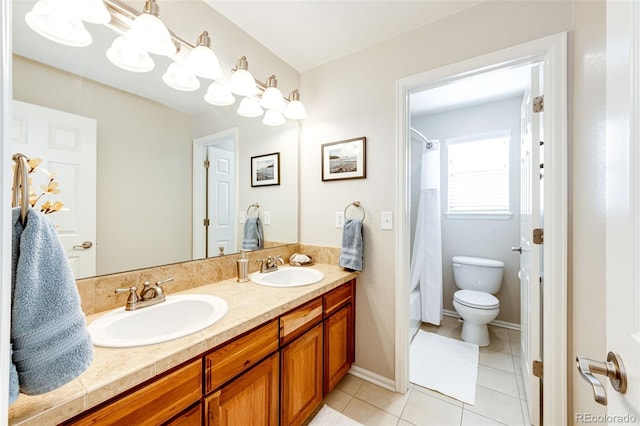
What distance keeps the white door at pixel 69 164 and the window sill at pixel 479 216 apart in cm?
312

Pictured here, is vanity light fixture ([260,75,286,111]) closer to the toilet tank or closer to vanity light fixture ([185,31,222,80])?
vanity light fixture ([185,31,222,80])

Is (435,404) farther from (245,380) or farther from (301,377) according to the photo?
(245,380)

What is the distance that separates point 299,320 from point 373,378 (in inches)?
37.6

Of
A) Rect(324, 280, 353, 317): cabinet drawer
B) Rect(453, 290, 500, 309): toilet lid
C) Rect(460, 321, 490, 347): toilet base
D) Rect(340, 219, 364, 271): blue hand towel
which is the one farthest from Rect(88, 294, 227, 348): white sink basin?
Rect(460, 321, 490, 347): toilet base

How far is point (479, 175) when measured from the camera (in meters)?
2.77

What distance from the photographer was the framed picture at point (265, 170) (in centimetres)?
184

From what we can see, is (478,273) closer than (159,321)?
No

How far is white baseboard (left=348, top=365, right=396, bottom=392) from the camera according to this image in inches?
68.2

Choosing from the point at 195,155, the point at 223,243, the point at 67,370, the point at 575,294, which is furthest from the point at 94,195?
the point at 575,294

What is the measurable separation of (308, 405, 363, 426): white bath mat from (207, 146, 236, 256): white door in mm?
1133

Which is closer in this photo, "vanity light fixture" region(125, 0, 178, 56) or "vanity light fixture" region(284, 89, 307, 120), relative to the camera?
"vanity light fixture" region(125, 0, 178, 56)

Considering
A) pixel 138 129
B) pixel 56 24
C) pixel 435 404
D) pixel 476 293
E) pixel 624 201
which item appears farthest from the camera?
pixel 476 293

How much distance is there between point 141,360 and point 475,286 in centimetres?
287

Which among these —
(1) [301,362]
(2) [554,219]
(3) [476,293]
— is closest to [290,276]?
(1) [301,362]
